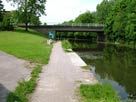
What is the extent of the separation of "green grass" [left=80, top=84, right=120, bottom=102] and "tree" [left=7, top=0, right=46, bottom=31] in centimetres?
7310

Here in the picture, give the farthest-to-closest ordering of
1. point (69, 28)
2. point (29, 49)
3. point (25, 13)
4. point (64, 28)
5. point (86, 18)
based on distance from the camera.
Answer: point (86, 18) → point (69, 28) → point (64, 28) → point (25, 13) → point (29, 49)

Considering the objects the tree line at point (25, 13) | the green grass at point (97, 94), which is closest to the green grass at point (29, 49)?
the green grass at point (97, 94)

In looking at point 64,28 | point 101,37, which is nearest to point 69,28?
point 64,28

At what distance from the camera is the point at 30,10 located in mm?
89875

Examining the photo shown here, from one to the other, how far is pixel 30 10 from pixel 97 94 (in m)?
76.5

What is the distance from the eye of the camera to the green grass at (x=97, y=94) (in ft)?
48.2

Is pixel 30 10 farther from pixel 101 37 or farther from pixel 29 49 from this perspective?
pixel 29 49

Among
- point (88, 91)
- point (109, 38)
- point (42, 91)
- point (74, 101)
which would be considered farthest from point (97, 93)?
point (109, 38)

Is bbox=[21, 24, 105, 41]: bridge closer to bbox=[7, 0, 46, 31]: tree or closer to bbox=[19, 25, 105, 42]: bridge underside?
bbox=[19, 25, 105, 42]: bridge underside

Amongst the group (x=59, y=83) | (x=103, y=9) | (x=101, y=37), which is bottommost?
(x=101, y=37)

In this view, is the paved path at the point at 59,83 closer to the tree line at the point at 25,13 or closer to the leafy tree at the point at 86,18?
the tree line at the point at 25,13

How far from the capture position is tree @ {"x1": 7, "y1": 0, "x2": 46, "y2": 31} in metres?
88.6

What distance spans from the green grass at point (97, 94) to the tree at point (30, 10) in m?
73.1

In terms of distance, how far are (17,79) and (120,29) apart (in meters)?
74.4
